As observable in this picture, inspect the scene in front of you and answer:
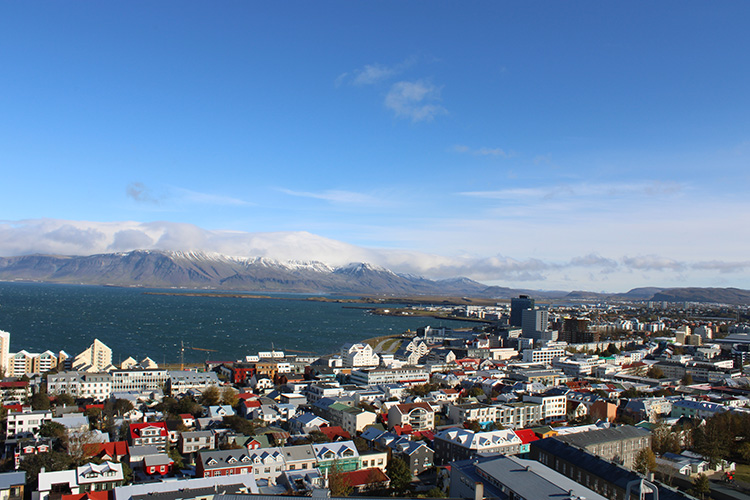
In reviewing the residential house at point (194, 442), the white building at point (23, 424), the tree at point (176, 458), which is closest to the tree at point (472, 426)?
the residential house at point (194, 442)

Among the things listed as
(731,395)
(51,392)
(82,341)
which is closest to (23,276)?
(82,341)

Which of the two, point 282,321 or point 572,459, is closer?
point 572,459

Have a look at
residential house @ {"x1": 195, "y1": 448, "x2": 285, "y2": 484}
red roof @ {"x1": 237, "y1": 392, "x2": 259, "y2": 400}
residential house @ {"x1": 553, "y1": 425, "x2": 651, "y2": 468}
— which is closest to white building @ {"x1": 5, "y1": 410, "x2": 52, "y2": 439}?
residential house @ {"x1": 195, "y1": 448, "x2": 285, "y2": 484}

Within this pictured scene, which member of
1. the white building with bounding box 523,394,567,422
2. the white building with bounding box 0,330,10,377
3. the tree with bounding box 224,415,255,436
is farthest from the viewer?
the white building with bounding box 0,330,10,377

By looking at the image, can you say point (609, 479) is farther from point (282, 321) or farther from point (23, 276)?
point (23, 276)

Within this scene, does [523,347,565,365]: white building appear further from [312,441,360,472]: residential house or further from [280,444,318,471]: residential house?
[280,444,318,471]: residential house

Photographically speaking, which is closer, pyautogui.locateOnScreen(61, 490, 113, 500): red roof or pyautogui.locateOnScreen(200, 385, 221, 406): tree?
pyautogui.locateOnScreen(61, 490, 113, 500): red roof

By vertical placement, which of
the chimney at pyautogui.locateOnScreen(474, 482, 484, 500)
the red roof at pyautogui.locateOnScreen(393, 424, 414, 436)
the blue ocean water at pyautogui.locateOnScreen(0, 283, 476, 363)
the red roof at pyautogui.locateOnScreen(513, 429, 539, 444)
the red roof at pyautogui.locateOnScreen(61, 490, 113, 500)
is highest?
the chimney at pyautogui.locateOnScreen(474, 482, 484, 500)
